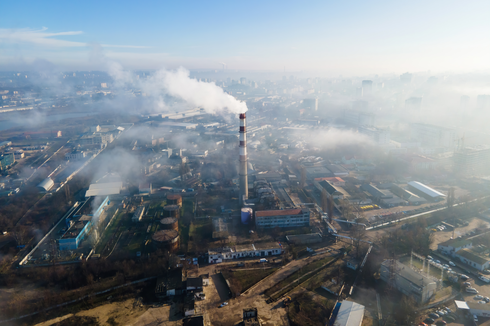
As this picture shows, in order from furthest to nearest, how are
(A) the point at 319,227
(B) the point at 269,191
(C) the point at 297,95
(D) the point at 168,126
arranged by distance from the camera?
(C) the point at 297,95 < (D) the point at 168,126 < (B) the point at 269,191 < (A) the point at 319,227

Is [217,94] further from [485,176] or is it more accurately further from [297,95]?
[297,95]

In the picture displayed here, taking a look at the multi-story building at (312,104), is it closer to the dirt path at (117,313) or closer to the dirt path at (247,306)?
the dirt path at (247,306)

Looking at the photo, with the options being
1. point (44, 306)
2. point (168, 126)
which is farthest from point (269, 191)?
point (168, 126)

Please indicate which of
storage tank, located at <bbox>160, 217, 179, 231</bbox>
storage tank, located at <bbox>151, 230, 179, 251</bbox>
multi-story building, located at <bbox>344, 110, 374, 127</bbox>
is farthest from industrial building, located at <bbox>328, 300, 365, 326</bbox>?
multi-story building, located at <bbox>344, 110, 374, 127</bbox>

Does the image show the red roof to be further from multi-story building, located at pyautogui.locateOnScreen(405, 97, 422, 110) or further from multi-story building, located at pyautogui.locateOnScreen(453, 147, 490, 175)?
multi-story building, located at pyautogui.locateOnScreen(405, 97, 422, 110)

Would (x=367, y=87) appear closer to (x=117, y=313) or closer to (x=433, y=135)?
(x=433, y=135)
